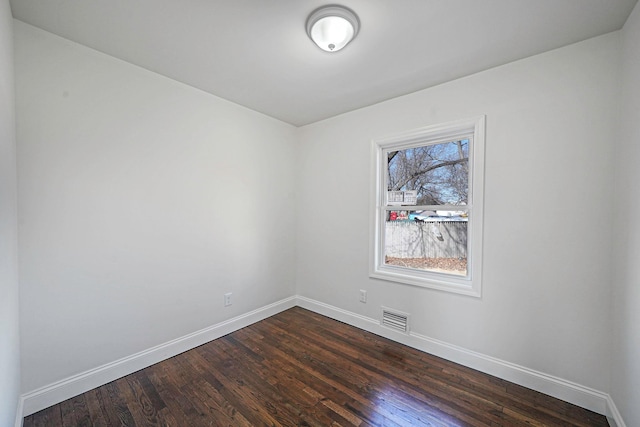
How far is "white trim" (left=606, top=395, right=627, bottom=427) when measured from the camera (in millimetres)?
1513

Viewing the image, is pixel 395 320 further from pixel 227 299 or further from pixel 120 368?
pixel 120 368

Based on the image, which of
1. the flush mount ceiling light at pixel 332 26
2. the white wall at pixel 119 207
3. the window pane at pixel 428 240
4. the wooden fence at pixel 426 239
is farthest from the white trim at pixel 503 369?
the flush mount ceiling light at pixel 332 26

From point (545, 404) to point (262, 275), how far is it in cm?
268

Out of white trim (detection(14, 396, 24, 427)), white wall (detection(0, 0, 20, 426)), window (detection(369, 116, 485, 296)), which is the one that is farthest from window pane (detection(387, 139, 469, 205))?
white trim (detection(14, 396, 24, 427))

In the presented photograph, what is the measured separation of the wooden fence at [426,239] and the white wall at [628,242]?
95 cm

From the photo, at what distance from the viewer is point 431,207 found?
2.51 meters

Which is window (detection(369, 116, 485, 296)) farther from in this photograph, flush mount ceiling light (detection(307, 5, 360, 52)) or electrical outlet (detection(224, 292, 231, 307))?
electrical outlet (detection(224, 292, 231, 307))

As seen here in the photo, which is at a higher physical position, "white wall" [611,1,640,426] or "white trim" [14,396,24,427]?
"white wall" [611,1,640,426]

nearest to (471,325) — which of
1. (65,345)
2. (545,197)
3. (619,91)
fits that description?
(545,197)

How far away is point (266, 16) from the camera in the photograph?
61.1 inches

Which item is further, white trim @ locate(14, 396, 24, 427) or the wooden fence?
the wooden fence

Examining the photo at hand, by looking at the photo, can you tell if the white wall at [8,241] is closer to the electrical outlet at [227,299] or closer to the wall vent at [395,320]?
the electrical outlet at [227,299]

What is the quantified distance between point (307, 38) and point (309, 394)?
249 cm

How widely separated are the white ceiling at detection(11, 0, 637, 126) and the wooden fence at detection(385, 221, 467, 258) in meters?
1.33
